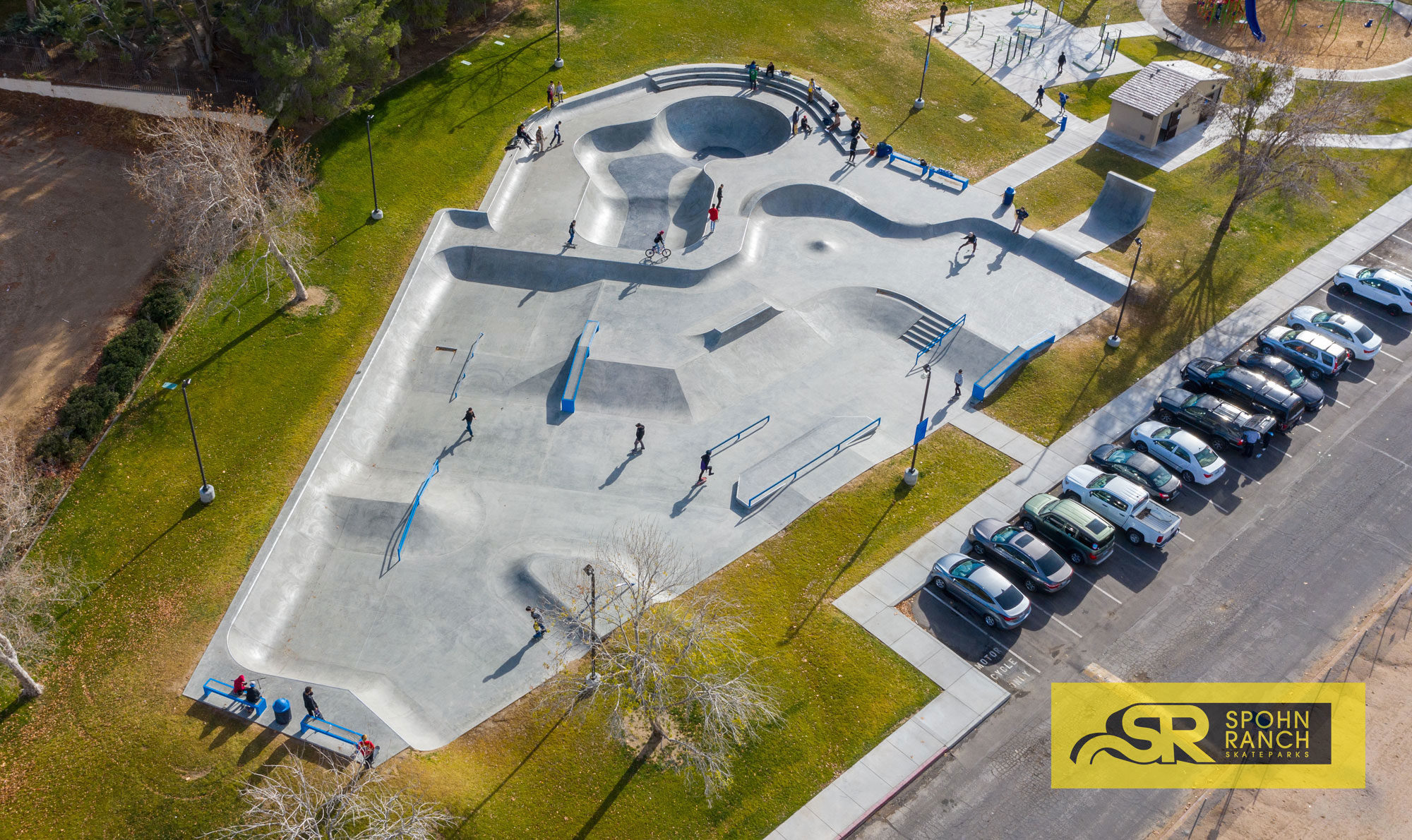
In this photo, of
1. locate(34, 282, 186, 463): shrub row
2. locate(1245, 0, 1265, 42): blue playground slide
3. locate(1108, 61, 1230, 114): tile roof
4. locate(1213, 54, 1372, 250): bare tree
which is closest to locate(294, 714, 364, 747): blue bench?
locate(34, 282, 186, 463): shrub row

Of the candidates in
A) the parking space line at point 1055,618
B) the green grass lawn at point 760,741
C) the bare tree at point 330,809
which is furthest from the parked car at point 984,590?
the bare tree at point 330,809

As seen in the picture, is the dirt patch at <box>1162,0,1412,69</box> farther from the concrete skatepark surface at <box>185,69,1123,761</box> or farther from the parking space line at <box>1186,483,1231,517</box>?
the parking space line at <box>1186,483,1231,517</box>

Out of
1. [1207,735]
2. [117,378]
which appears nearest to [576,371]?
[117,378]

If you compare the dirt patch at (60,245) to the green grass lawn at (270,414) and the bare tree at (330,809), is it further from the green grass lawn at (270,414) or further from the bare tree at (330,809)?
the bare tree at (330,809)

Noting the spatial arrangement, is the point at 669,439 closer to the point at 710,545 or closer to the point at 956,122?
the point at 710,545

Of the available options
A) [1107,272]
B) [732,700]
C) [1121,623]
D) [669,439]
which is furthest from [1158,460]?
[732,700]

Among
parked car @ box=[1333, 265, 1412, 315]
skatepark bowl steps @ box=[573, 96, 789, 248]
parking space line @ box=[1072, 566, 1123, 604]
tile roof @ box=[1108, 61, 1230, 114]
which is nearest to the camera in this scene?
parking space line @ box=[1072, 566, 1123, 604]
